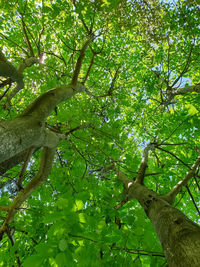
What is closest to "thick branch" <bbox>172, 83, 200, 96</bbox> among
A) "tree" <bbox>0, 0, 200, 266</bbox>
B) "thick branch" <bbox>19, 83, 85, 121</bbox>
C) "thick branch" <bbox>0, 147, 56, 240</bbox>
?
"tree" <bbox>0, 0, 200, 266</bbox>

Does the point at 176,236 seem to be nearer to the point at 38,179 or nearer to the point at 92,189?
the point at 92,189

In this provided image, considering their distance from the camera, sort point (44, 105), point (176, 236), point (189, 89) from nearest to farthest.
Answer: point (176, 236) → point (44, 105) → point (189, 89)

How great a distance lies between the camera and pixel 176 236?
1.07 meters

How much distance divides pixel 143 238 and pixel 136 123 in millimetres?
5669

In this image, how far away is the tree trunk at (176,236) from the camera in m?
0.89

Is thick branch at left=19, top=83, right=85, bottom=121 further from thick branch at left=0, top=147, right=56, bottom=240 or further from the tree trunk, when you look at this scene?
the tree trunk

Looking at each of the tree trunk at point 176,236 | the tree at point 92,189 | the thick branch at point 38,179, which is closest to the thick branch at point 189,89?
the tree at point 92,189

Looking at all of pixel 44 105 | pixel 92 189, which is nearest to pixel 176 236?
pixel 92 189

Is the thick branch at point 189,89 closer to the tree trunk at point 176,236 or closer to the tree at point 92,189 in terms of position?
the tree at point 92,189

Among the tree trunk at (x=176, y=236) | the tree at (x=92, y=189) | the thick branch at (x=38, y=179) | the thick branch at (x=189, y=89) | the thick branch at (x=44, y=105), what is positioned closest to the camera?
the tree trunk at (x=176, y=236)

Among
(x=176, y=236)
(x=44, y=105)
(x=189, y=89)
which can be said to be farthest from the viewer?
(x=189, y=89)

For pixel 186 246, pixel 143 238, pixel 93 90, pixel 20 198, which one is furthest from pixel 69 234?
pixel 93 90

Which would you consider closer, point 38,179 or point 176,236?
point 176,236

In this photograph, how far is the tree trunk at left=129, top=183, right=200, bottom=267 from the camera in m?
0.89
